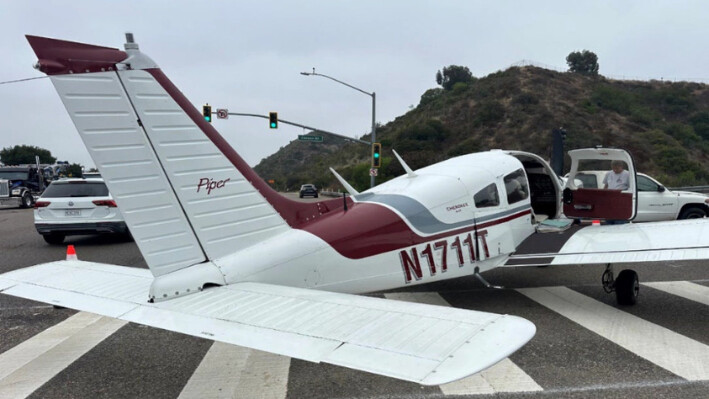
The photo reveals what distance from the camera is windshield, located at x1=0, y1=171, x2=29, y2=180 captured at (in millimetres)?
32531

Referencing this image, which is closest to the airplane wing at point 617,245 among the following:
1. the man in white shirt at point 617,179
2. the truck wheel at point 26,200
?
the man in white shirt at point 617,179

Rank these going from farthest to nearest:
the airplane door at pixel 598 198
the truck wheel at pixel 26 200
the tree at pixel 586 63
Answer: the tree at pixel 586 63
the truck wheel at pixel 26 200
the airplane door at pixel 598 198

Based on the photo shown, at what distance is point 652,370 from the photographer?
3887 mm

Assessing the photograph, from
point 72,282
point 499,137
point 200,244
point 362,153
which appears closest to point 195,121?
point 200,244

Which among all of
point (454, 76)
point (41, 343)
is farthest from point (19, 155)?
point (41, 343)

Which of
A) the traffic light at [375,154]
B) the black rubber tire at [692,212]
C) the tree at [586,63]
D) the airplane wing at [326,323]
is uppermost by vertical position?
the tree at [586,63]

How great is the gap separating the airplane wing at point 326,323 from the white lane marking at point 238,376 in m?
0.88

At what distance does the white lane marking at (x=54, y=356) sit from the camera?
3686 mm

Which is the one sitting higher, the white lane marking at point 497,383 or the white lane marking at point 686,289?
the white lane marking at point 497,383

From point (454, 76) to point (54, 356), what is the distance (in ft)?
394

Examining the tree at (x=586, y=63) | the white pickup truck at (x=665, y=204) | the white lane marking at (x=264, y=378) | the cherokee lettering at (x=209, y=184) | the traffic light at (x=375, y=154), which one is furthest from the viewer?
the tree at (x=586, y=63)

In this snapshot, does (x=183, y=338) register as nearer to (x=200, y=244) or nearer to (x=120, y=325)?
(x=120, y=325)

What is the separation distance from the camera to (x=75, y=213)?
37.8 ft

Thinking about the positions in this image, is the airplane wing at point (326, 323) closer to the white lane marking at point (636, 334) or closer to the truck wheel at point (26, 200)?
the white lane marking at point (636, 334)
